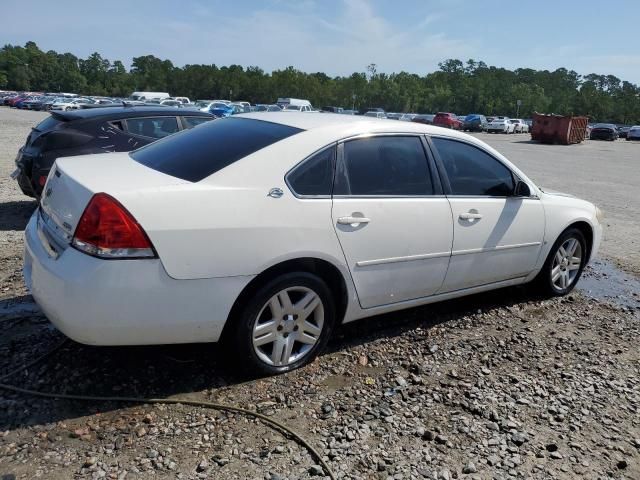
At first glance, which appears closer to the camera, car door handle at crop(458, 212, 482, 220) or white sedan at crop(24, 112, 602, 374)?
white sedan at crop(24, 112, 602, 374)

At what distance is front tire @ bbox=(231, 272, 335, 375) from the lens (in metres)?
3.23

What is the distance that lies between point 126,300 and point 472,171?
2.89 metres

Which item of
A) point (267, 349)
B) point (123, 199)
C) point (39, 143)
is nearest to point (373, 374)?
point (267, 349)

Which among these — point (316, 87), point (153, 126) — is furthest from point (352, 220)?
point (316, 87)

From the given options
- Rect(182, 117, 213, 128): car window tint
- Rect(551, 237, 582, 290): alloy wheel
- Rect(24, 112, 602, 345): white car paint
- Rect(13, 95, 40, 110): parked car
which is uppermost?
Rect(182, 117, 213, 128): car window tint

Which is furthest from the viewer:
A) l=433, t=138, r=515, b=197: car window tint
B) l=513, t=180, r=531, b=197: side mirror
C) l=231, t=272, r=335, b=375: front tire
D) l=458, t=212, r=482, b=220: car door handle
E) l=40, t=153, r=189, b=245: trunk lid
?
l=513, t=180, r=531, b=197: side mirror

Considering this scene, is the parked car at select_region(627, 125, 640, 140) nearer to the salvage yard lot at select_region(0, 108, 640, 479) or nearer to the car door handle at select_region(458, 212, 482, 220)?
the salvage yard lot at select_region(0, 108, 640, 479)

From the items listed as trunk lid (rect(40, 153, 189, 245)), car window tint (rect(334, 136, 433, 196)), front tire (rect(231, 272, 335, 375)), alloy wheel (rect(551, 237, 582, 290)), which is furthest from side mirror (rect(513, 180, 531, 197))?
trunk lid (rect(40, 153, 189, 245))

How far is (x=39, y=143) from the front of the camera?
681 centimetres

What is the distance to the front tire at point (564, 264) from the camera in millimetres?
5172

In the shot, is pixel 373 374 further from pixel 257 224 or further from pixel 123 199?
pixel 123 199

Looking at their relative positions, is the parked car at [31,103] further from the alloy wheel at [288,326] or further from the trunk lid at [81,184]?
the alloy wheel at [288,326]

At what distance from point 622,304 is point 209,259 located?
4.35 meters

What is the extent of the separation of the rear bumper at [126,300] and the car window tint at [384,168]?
1.04 m
